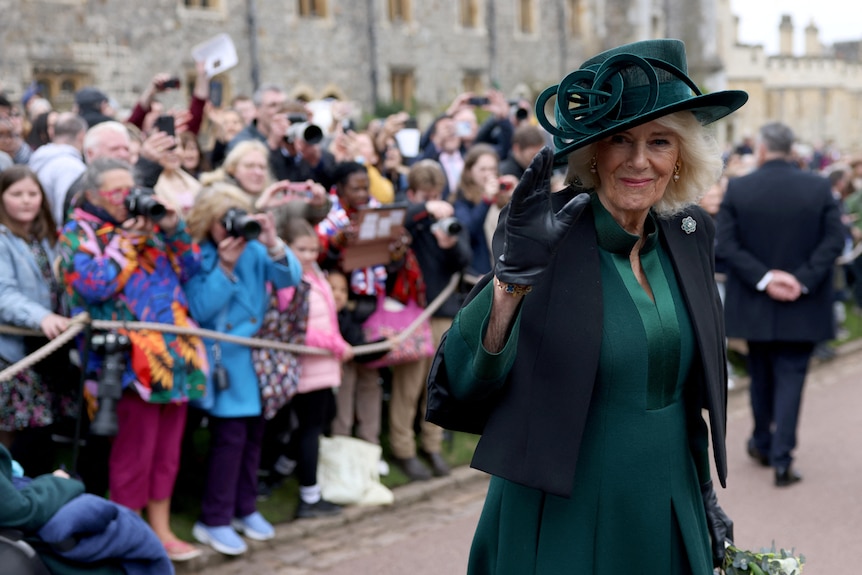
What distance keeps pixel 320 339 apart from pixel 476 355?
3658 millimetres

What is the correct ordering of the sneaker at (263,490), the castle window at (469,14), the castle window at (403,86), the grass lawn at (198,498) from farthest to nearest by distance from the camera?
the castle window at (469,14), the castle window at (403,86), the sneaker at (263,490), the grass lawn at (198,498)

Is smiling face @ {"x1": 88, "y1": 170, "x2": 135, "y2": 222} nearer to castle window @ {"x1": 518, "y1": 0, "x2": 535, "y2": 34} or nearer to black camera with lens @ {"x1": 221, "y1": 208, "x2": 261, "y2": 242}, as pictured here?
black camera with lens @ {"x1": 221, "y1": 208, "x2": 261, "y2": 242}

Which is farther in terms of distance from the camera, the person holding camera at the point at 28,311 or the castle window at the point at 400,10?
the castle window at the point at 400,10

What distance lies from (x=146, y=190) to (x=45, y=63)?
13.6m

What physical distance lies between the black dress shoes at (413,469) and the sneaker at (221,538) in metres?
1.48

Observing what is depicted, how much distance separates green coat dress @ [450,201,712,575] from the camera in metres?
2.51

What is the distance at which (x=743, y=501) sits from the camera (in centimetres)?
→ 626

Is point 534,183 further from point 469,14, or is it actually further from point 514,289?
point 469,14

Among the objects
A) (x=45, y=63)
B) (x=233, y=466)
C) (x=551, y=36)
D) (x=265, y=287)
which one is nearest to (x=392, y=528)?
(x=233, y=466)

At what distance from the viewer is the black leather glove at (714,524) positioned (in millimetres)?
2830

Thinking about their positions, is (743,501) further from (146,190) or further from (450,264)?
(146,190)

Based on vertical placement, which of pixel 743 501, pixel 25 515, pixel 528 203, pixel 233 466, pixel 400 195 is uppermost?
pixel 528 203

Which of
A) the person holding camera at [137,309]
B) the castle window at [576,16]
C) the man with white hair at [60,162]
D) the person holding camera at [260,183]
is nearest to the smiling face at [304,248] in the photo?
the person holding camera at [260,183]

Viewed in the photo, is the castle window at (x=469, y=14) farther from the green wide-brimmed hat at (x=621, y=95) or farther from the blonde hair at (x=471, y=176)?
the green wide-brimmed hat at (x=621, y=95)
